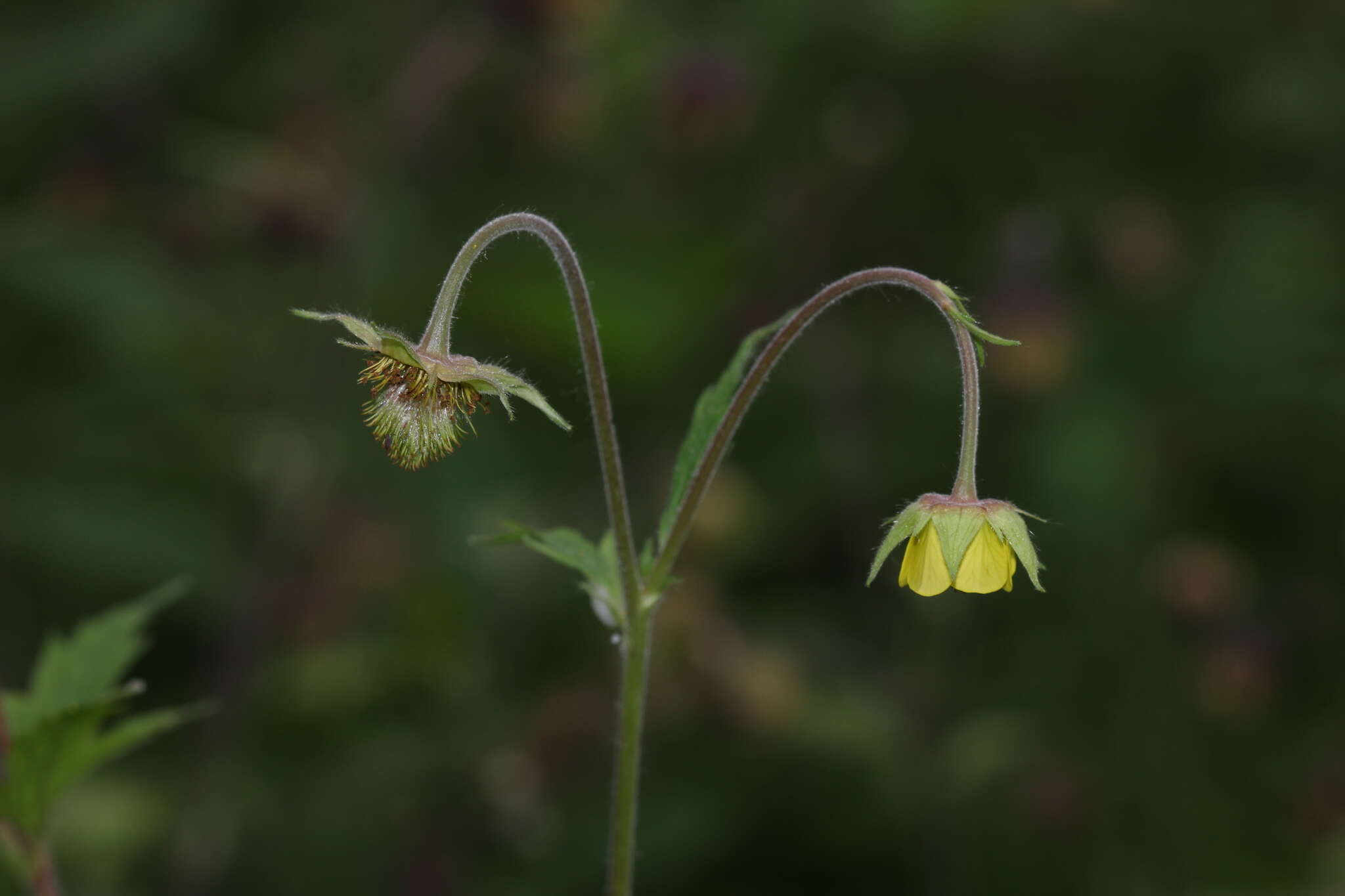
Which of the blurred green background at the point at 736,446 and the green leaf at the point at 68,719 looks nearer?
the green leaf at the point at 68,719

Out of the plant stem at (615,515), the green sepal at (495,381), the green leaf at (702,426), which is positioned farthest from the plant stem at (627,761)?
the green sepal at (495,381)

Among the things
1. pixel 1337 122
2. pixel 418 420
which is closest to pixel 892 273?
pixel 418 420

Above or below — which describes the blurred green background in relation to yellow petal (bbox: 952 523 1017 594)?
above

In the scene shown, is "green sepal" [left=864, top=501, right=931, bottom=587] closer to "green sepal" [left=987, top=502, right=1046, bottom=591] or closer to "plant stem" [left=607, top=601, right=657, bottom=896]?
"green sepal" [left=987, top=502, right=1046, bottom=591]

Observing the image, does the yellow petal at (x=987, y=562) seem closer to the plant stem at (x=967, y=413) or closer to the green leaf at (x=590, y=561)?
the plant stem at (x=967, y=413)

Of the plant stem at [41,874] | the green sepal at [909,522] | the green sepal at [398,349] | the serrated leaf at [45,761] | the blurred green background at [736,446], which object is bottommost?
the plant stem at [41,874]

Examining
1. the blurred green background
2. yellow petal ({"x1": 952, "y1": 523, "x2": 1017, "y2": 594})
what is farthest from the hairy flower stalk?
the blurred green background
